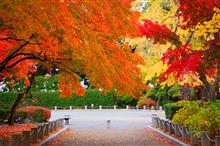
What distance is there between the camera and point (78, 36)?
12.6 metres

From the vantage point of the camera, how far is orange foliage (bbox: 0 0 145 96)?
1111 cm

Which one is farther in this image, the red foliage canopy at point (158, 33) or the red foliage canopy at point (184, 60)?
the red foliage canopy at point (158, 33)

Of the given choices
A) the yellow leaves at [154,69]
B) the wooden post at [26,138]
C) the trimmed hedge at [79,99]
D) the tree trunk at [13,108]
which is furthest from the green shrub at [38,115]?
the trimmed hedge at [79,99]

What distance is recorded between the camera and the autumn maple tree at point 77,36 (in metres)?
11.1

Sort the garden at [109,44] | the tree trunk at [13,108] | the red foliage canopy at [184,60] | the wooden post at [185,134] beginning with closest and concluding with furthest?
the garden at [109,44] < the red foliage canopy at [184,60] < the wooden post at [185,134] < the tree trunk at [13,108]

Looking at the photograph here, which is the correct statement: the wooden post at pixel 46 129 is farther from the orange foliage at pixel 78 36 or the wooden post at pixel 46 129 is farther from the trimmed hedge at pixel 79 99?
the trimmed hedge at pixel 79 99

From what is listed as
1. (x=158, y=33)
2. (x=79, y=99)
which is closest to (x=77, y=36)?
(x=158, y=33)

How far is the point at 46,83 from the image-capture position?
2950 inches

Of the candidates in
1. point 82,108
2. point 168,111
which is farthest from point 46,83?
point 168,111

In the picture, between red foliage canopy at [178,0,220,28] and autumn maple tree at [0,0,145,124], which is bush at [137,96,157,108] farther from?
red foliage canopy at [178,0,220,28]

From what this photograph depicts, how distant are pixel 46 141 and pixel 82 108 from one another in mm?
55305

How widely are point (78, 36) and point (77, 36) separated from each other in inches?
1.3

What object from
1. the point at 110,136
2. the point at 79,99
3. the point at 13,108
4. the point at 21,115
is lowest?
the point at 110,136

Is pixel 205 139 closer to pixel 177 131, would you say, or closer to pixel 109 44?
pixel 109 44
